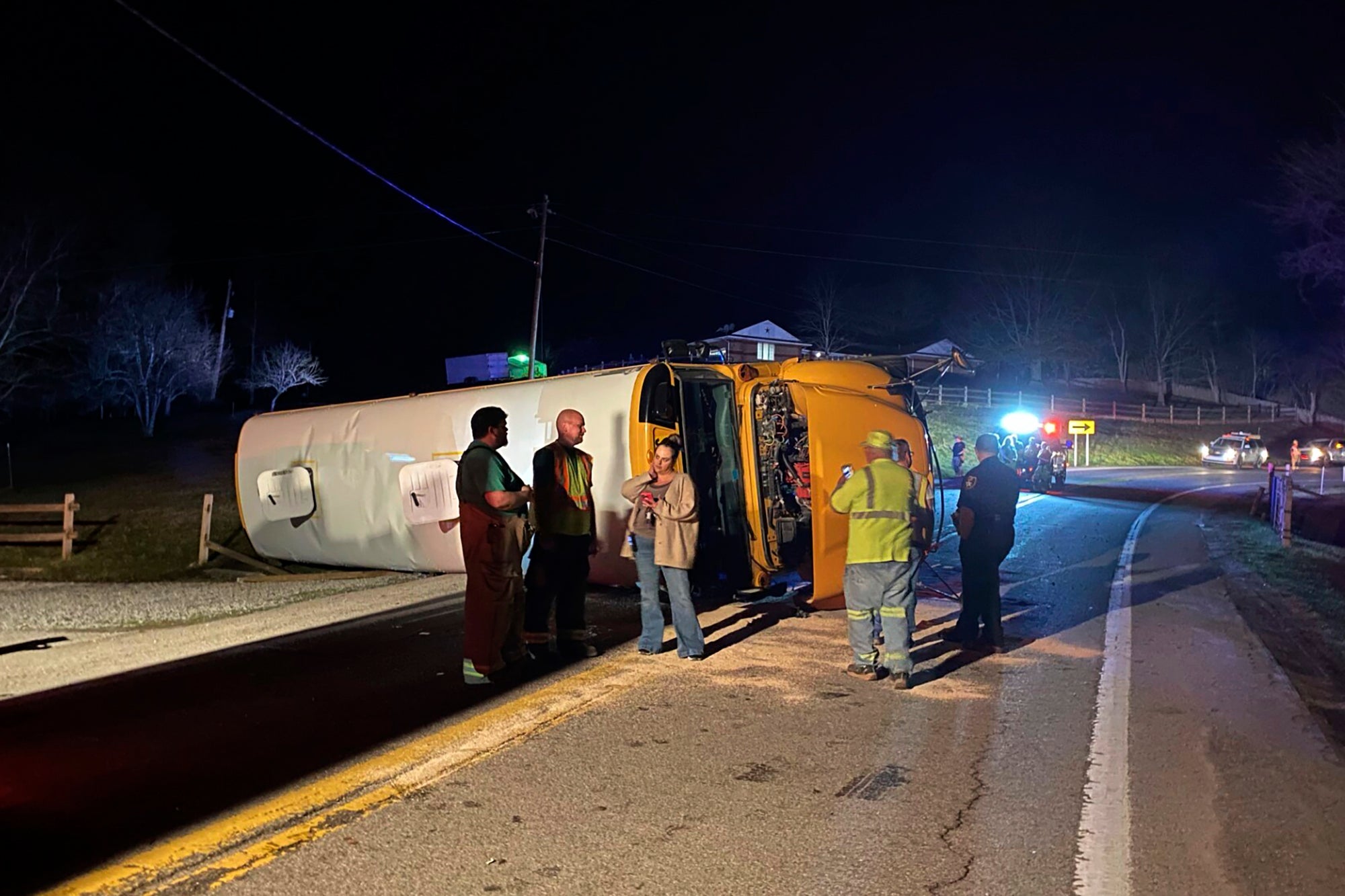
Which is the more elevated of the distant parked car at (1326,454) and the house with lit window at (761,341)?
the house with lit window at (761,341)

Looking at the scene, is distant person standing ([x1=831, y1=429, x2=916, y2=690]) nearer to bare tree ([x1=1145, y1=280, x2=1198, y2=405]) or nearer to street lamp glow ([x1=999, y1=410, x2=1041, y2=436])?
street lamp glow ([x1=999, y1=410, x2=1041, y2=436])

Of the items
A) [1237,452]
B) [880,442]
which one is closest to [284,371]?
[1237,452]

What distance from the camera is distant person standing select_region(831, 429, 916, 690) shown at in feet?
20.1

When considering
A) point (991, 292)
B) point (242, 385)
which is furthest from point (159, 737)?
point (991, 292)

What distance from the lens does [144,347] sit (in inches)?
1596

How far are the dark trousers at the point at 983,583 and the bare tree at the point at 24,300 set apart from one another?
36782 millimetres

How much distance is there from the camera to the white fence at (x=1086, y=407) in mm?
46094

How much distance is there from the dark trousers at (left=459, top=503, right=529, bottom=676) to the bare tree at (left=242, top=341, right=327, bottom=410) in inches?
1697

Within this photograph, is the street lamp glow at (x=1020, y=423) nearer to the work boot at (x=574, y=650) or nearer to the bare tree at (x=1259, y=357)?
the work boot at (x=574, y=650)

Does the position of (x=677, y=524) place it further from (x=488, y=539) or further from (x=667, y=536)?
(x=488, y=539)

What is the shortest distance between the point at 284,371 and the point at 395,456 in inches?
1562

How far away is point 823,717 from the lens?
547 cm

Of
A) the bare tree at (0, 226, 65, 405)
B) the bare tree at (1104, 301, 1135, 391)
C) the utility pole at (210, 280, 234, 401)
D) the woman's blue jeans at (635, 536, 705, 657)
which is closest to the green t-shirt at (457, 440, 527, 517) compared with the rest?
the woman's blue jeans at (635, 536, 705, 657)

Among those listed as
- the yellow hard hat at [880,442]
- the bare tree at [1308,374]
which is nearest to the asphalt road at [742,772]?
the yellow hard hat at [880,442]
